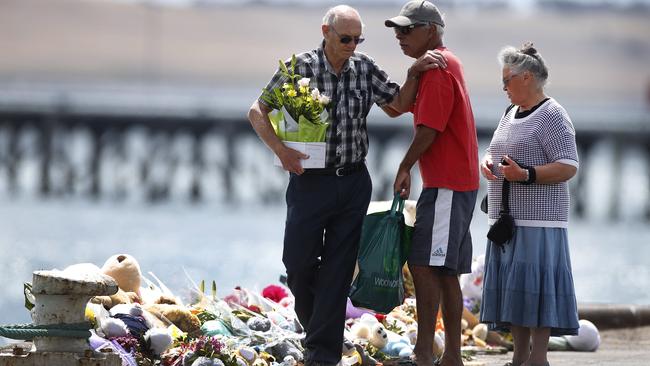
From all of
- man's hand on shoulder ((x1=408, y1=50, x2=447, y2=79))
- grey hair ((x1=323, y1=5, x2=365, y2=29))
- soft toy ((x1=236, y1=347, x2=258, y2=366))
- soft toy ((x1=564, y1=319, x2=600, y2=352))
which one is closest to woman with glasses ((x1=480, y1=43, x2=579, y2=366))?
man's hand on shoulder ((x1=408, y1=50, x2=447, y2=79))

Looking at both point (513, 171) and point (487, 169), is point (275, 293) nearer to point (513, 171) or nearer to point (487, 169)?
point (487, 169)

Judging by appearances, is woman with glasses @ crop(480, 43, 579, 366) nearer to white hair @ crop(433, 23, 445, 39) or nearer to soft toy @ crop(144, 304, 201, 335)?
white hair @ crop(433, 23, 445, 39)

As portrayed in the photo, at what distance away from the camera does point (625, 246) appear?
4884 centimetres

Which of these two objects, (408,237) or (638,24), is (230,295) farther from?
(638,24)

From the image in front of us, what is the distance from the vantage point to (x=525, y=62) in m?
7.42

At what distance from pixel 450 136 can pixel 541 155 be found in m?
0.45

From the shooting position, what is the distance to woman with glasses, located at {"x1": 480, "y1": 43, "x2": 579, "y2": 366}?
24.3ft

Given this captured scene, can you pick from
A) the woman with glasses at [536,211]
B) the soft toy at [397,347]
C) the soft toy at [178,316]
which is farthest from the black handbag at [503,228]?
the soft toy at [178,316]

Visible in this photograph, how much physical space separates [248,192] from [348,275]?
59289 millimetres

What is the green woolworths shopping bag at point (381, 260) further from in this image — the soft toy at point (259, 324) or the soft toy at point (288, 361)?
the soft toy at point (259, 324)

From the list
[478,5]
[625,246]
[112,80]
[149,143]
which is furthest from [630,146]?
[478,5]

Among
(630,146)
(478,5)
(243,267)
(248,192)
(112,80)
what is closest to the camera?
(243,267)

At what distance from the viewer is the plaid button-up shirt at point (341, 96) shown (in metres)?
7.23

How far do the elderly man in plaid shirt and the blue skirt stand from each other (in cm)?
75
